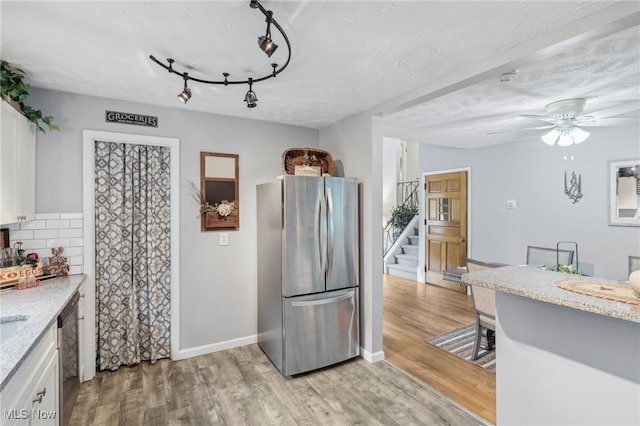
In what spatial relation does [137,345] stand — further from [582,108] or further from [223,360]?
[582,108]

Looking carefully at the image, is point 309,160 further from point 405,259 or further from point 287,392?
point 405,259

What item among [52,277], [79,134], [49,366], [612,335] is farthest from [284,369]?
[79,134]

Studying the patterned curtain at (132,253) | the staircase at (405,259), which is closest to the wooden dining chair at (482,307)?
the patterned curtain at (132,253)

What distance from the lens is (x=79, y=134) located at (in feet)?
8.90

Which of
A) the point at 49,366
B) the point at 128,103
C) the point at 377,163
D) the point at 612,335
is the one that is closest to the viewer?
the point at 612,335

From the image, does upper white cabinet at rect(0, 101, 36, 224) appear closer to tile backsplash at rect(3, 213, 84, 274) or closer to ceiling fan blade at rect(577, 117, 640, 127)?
tile backsplash at rect(3, 213, 84, 274)

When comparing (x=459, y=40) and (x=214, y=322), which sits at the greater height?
(x=459, y=40)

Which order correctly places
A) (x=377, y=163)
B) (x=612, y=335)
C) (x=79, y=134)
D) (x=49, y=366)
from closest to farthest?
(x=612, y=335) < (x=49, y=366) < (x=79, y=134) < (x=377, y=163)

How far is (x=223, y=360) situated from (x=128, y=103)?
102 inches

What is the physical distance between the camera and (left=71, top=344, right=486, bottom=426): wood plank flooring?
2246 mm

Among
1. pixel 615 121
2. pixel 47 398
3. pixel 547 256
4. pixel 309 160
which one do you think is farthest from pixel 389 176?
pixel 47 398

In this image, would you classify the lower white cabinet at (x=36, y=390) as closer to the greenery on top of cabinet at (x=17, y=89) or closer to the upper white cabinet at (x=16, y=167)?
the upper white cabinet at (x=16, y=167)

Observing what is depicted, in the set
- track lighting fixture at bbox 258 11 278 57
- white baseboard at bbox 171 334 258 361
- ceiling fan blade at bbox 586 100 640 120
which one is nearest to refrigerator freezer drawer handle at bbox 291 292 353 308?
white baseboard at bbox 171 334 258 361

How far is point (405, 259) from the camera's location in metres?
6.87
